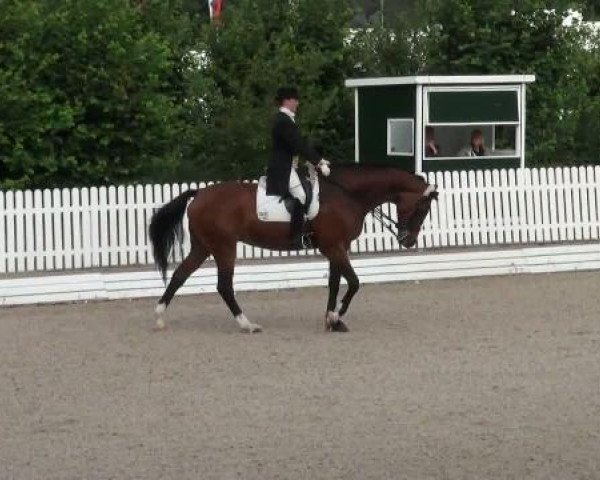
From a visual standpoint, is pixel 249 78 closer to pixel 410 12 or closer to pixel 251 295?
pixel 410 12

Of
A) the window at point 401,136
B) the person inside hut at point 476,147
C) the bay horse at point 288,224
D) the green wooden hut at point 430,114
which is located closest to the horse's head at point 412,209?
the bay horse at point 288,224

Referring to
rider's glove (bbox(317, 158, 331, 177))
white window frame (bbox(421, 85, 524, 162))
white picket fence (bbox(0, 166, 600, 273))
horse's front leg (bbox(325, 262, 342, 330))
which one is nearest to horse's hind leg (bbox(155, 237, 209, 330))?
horse's front leg (bbox(325, 262, 342, 330))

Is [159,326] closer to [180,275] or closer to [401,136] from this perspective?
[180,275]

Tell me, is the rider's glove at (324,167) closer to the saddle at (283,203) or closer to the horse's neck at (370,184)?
the saddle at (283,203)

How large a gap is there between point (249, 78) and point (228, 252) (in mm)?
9579

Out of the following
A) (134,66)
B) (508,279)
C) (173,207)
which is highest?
(134,66)

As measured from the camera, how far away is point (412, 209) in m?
14.9

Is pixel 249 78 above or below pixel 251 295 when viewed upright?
above

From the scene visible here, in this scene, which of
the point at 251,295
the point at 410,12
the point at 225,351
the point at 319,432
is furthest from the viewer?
the point at 410,12

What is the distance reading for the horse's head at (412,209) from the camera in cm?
1487

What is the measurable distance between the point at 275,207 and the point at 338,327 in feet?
4.17

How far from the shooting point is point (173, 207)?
14.9 m

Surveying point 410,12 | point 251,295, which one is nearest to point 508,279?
point 251,295

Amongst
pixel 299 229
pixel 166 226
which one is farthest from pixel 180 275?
pixel 299 229
